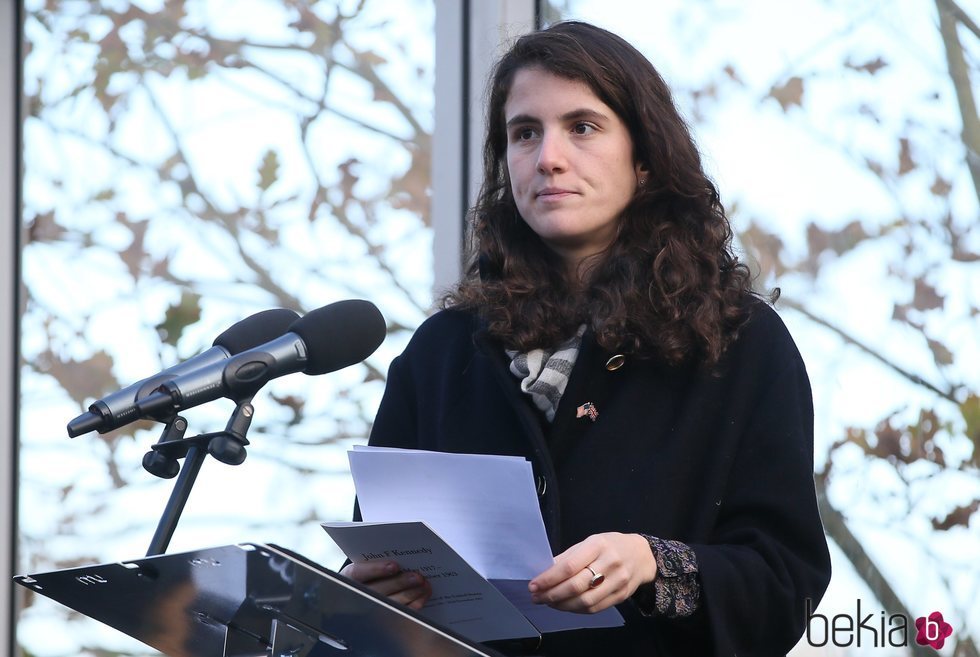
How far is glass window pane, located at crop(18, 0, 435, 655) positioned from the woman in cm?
106

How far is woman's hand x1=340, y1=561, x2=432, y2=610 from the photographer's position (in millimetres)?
1515

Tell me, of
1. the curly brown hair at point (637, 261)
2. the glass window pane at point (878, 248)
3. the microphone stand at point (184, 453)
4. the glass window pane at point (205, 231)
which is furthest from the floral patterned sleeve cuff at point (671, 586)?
the glass window pane at point (205, 231)

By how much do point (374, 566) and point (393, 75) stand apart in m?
1.87

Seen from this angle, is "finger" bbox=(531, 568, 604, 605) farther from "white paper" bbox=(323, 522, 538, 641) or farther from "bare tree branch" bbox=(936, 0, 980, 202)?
"bare tree branch" bbox=(936, 0, 980, 202)

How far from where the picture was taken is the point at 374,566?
1.54m

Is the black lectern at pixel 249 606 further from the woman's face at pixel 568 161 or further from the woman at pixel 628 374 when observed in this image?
the woman's face at pixel 568 161

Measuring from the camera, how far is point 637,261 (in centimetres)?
193

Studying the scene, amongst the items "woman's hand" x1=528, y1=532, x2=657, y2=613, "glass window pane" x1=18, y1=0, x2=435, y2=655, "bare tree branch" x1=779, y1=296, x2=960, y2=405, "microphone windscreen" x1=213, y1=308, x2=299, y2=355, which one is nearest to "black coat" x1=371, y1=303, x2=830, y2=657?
"woman's hand" x1=528, y1=532, x2=657, y2=613

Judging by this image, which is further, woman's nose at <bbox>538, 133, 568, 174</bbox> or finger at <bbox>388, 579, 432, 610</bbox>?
woman's nose at <bbox>538, 133, 568, 174</bbox>

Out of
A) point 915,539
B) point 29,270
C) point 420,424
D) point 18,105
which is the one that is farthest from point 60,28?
point 915,539

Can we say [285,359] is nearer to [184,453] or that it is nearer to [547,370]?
[184,453]

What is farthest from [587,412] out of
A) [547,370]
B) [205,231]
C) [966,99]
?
[205,231]

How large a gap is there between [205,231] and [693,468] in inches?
77.1

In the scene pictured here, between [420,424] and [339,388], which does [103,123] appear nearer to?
[339,388]
